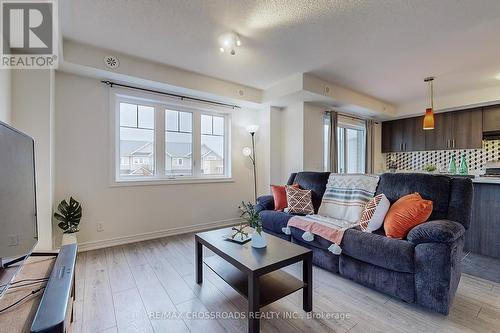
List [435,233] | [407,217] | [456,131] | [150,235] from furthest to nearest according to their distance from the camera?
[456,131] → [150,235] → [407,217] → [435,233]

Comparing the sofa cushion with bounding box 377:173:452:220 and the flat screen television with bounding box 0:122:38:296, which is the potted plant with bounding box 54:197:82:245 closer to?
the flat screen television with bounding box 0:122:38:296

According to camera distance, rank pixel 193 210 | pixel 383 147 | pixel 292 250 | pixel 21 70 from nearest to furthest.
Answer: pixel 292 250
pixel 21 70
pixel 193 210
pixel 383 147

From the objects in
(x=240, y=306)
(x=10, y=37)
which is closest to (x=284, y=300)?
(x=240, y=306)

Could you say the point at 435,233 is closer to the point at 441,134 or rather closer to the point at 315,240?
the point at 315,240

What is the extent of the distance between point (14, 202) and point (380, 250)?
2325 millimetres

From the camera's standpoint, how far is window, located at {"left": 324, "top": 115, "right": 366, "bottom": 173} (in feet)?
16.0

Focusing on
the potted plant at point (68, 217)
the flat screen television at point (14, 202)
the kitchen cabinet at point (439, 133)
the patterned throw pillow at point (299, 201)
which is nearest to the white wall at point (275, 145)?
the patterned throw pillow at point (299, 201)

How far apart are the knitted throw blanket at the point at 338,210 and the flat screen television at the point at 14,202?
2121 millimetres

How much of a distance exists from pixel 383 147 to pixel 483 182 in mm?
3190

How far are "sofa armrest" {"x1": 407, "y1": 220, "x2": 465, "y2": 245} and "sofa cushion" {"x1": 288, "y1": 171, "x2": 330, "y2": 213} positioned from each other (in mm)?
1305

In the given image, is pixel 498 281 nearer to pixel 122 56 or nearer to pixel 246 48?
pixel 246 48

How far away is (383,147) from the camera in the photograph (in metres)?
5.79

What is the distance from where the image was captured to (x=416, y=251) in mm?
1699

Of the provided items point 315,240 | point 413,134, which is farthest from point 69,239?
point 413,134
